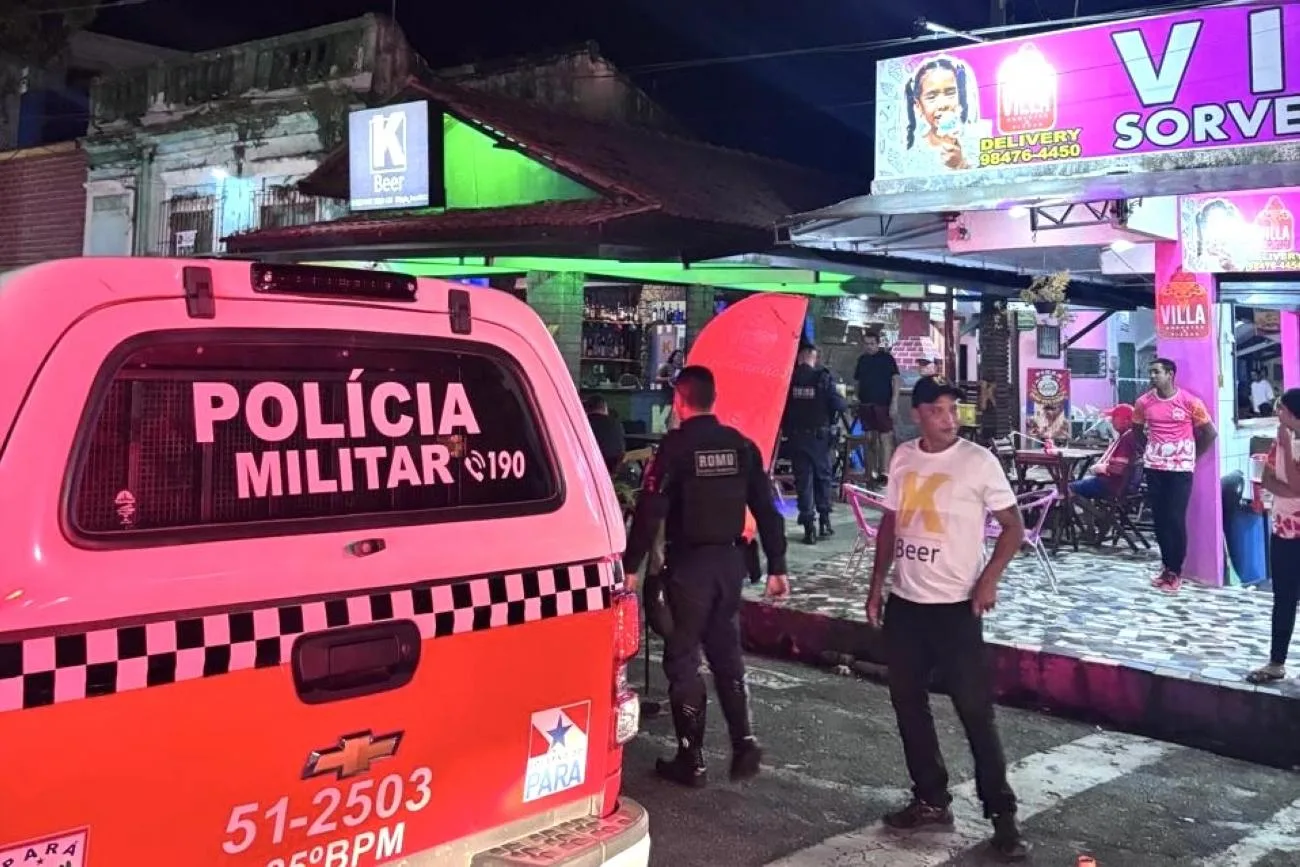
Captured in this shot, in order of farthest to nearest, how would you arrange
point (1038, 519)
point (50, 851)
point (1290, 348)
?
point (1290, 348)
point (1038, 519)
point (50, 851)

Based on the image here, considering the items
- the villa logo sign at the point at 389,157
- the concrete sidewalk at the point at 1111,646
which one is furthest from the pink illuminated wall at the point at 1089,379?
the villa logo sign at the point at 389,157

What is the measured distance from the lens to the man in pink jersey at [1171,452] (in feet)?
28.4

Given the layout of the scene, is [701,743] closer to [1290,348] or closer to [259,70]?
[1290,348]

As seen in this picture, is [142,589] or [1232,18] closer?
[142,589]

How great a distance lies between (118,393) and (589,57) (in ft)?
48.2

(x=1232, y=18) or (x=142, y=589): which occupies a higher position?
(x=1232, y=18)

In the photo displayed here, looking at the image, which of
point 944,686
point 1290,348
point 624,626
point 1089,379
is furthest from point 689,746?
point 1089,379

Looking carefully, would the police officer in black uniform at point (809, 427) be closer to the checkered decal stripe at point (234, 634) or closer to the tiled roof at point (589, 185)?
the tiled roof at point (589, 185)

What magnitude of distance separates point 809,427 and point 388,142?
5.33 meters

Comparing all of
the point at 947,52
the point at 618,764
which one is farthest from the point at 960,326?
the point at 618,764

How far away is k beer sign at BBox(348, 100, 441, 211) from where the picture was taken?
11.3 meters

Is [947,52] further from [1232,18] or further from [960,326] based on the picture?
[960,326]

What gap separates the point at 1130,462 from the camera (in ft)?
34.0

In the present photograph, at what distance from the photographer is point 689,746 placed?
5098mm
